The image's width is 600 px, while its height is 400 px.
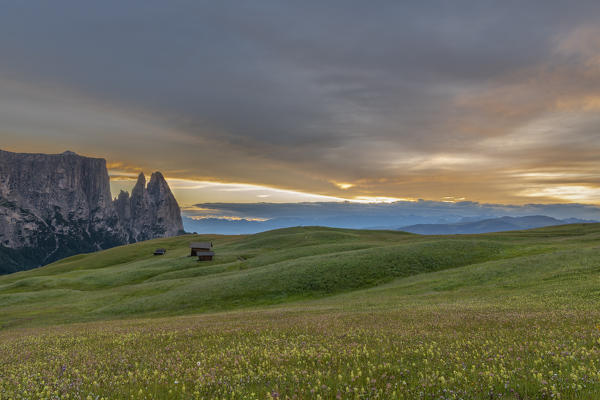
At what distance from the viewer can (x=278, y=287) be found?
50.9 m

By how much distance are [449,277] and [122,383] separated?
44.0 meters

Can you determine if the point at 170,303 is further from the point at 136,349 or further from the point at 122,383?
the point at 122,383

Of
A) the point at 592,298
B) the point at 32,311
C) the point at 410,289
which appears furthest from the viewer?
the point at 32,311

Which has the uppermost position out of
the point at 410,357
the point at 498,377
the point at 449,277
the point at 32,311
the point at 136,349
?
the point at 498,377

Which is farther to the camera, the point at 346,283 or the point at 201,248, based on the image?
the point at 201,248

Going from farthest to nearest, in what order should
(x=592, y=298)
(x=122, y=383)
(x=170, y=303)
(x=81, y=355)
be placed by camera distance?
1. (x=170, y=303)
2. (x=592, y=298)
3. (x=81, y=355)
4. (x=122, y=383)

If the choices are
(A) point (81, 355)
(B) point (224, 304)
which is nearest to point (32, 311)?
(B) point (224, 304)

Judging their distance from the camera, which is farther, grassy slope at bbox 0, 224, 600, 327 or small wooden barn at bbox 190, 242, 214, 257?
small wooden barn at bbox 190, 242, 214, 257

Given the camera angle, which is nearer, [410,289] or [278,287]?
[410,289]

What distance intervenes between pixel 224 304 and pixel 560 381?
44671 millimetres

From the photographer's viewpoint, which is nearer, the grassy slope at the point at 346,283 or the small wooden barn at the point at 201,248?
the grassy slope at the point at 346,283

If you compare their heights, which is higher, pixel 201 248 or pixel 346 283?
pixel 346 283

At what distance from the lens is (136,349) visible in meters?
13.5

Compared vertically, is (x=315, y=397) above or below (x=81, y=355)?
above
